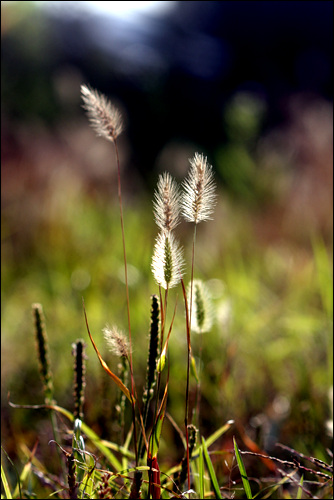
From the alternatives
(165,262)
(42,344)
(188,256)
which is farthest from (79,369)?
(188,256)

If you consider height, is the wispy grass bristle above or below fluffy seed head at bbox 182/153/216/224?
below

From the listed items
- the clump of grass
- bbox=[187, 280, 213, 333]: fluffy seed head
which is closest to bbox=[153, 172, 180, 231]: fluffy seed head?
the clump of grass

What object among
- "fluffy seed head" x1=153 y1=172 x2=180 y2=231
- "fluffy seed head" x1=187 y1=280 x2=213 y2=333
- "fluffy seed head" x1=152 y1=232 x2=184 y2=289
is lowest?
"fluffy seed head" x1=187 y1=280 x2=213 y2=333

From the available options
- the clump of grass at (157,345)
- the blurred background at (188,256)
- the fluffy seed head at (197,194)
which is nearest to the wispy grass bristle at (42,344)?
the clump of grass at (157,345)

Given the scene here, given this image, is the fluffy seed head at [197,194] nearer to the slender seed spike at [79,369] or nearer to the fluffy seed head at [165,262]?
the fluffy seed head at [165,262]

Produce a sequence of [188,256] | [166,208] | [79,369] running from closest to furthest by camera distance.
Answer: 1. [166,208]
2. [79,369]
3. [188,256]

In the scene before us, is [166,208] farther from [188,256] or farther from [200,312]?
[188,256]

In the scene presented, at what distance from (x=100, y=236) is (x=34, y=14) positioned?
27.8 ft

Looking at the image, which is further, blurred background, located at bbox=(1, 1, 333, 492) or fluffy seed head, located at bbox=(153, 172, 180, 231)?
blurred background, located at bbox=(1, 1, 333, 492)

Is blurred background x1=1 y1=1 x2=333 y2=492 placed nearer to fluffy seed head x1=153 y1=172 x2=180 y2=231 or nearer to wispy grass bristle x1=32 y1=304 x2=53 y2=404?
wispy grass bristle x1=32 y1=304 x2=53 y2=404

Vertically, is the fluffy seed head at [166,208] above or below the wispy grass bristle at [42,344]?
above

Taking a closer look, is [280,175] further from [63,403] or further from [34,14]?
[34,14]

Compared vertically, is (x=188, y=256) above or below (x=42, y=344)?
above

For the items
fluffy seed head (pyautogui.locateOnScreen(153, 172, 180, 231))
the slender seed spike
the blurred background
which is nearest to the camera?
fluffy seed head (pyautogui.locateOnScreen(153, 172, 180, 231))
